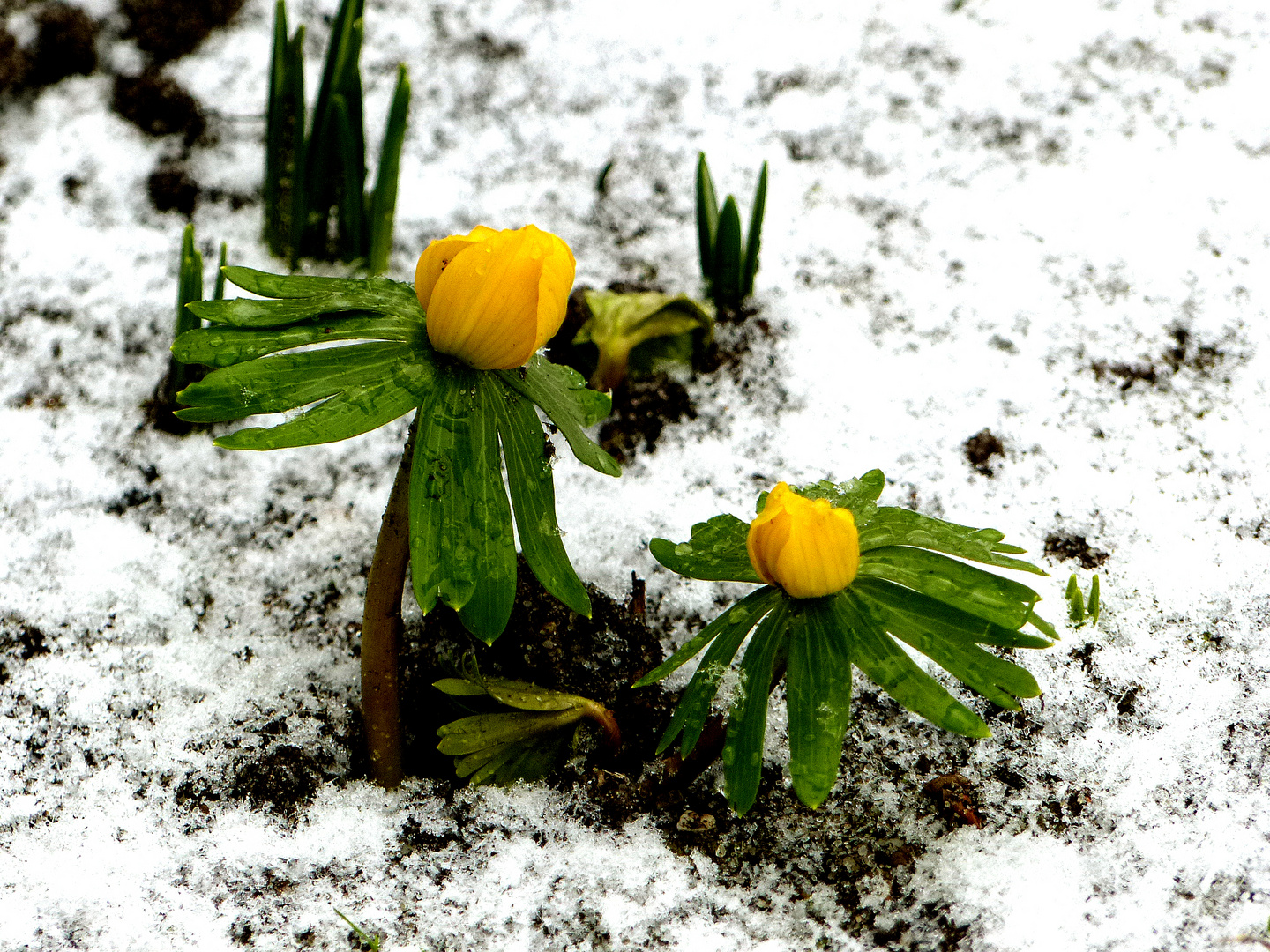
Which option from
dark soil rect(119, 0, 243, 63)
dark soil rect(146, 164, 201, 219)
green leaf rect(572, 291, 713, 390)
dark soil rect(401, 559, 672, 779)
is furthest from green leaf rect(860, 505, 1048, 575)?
dark soil rect(119, 0, 243, 63)

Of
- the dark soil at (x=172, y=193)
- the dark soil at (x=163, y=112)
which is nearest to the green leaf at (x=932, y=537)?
the dark soil at (x=172, y=193)

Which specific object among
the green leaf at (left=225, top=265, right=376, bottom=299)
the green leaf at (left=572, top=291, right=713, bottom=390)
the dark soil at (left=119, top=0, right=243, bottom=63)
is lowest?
the green leaf at (left=572, top=291, right=713, bottom=390)

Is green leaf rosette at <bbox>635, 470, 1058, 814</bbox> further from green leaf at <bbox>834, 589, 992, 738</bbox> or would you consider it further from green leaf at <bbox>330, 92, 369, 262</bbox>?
green leaf at <bbox>330, 92, 369, 262</bbox>

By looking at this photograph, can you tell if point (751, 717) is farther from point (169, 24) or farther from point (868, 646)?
point (169, 24)

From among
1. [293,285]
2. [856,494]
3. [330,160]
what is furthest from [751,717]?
[330,160]

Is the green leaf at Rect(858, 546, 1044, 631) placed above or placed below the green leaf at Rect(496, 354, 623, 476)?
below

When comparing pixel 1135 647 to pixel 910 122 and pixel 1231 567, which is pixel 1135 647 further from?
pixel 910 122
